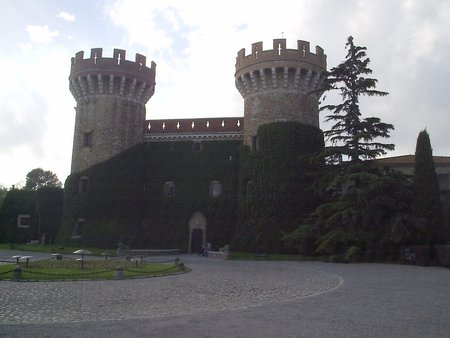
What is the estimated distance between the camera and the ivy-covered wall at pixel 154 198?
31.7 metres

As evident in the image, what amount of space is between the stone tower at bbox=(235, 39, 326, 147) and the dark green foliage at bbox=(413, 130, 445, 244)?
343 inches

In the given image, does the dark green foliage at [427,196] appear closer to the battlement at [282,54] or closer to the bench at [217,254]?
the battlement at [282,54]

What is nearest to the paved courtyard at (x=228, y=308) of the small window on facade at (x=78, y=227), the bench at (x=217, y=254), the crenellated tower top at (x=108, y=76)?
the bench at (x=217, y=254)

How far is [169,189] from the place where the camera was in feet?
111

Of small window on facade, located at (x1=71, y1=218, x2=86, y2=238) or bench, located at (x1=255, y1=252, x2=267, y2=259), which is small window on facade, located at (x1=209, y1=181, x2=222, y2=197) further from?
small window on facade, located at (x1=71, y1=218, x2=86, y2=238)

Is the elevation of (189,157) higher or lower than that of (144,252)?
higher

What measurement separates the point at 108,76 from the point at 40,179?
161ft

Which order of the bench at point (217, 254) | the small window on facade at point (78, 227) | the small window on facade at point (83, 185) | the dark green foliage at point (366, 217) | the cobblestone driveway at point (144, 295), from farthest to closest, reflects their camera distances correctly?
the small window on facade at point (83, 185) → the small window on facade at point (78, 227) → the bench at point (217, 254) → the dark green foliage at point (366, 217) → the cobblestone driveway at point (144, 295)

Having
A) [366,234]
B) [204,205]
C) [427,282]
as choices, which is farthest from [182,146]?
[427,282]

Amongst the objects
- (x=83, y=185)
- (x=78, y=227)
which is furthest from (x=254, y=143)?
(x=78, y=227)

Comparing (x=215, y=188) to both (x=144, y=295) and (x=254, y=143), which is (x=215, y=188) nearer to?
(x=254, y=143)

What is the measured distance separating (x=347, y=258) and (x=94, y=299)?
15347mm

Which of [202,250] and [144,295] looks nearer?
[144,295]

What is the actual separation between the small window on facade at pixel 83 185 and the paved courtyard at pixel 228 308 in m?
20.5
